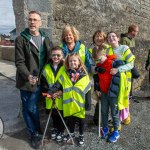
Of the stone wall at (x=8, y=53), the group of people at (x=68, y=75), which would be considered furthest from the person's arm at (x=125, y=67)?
the stone wall at (x=8, y=53)

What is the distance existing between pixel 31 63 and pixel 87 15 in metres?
2.32

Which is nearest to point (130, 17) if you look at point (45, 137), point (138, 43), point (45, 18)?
point (138, 43)

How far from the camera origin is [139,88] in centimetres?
702

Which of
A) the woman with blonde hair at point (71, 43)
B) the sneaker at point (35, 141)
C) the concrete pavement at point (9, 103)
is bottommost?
the concrete pavement at point (9, 103)

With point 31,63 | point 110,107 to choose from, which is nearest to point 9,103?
point 31,63

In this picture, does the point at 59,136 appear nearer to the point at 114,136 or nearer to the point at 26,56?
the point at 114,136

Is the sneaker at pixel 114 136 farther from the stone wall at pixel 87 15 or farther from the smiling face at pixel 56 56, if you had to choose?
the stone wall at pixel 87 15

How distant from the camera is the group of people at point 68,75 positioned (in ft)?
11.8

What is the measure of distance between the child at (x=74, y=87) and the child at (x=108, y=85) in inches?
11.7

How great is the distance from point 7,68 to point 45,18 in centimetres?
603

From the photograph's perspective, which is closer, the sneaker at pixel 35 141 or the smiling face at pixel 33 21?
the smiling face at pixel 33 21

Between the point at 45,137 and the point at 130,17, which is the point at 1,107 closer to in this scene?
the point at 45,137

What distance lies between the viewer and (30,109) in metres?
3.82

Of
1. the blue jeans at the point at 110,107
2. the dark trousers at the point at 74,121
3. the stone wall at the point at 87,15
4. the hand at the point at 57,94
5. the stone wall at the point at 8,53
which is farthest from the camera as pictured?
the stone wall at the point at 8,53
